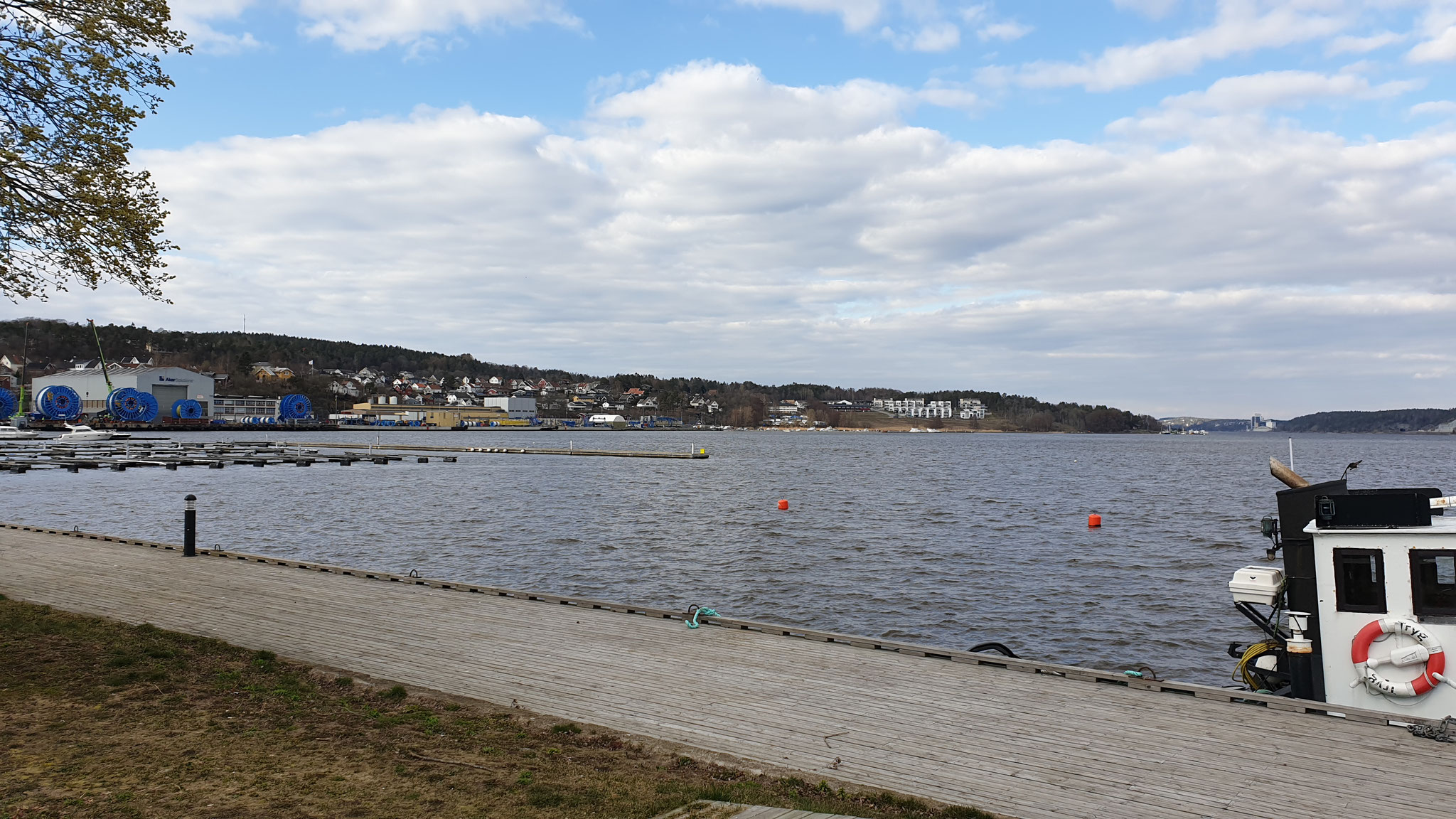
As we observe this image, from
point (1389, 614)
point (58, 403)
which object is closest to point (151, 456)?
point (58, 403)

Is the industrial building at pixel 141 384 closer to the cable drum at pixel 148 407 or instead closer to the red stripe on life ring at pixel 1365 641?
the cable drum at pixel 148 407

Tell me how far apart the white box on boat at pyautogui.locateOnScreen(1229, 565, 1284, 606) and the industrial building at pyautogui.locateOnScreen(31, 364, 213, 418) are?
17126 cm

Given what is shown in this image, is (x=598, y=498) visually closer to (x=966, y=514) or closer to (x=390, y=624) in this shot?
(x=966, y=514)

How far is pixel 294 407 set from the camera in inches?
6801

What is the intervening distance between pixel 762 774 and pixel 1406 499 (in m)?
8.25

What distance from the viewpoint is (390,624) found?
12.5 metres

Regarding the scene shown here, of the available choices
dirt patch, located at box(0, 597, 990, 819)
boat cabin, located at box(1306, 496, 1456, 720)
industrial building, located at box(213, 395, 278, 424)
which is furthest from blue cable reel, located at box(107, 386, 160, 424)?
boat cabin, located at box(1306, 496, 1456, 720)

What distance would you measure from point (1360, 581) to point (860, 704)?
6.11 m

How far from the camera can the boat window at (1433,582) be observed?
30.9ft

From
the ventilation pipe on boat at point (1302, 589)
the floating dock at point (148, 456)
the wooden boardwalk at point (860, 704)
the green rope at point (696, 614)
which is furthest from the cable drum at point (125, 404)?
the ventilation pipe on boat at point (1302, 589)

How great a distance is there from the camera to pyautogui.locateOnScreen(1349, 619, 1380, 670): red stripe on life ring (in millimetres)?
9836

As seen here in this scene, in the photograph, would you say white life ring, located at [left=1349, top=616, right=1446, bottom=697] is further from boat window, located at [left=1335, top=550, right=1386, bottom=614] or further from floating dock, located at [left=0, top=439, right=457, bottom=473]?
floating dock, located at [left=0, top=439, right=457, bottom=473]

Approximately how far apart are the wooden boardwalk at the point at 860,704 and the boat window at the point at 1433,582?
212 cm

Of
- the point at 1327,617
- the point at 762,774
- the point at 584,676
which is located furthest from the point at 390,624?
the point at 1327,617
